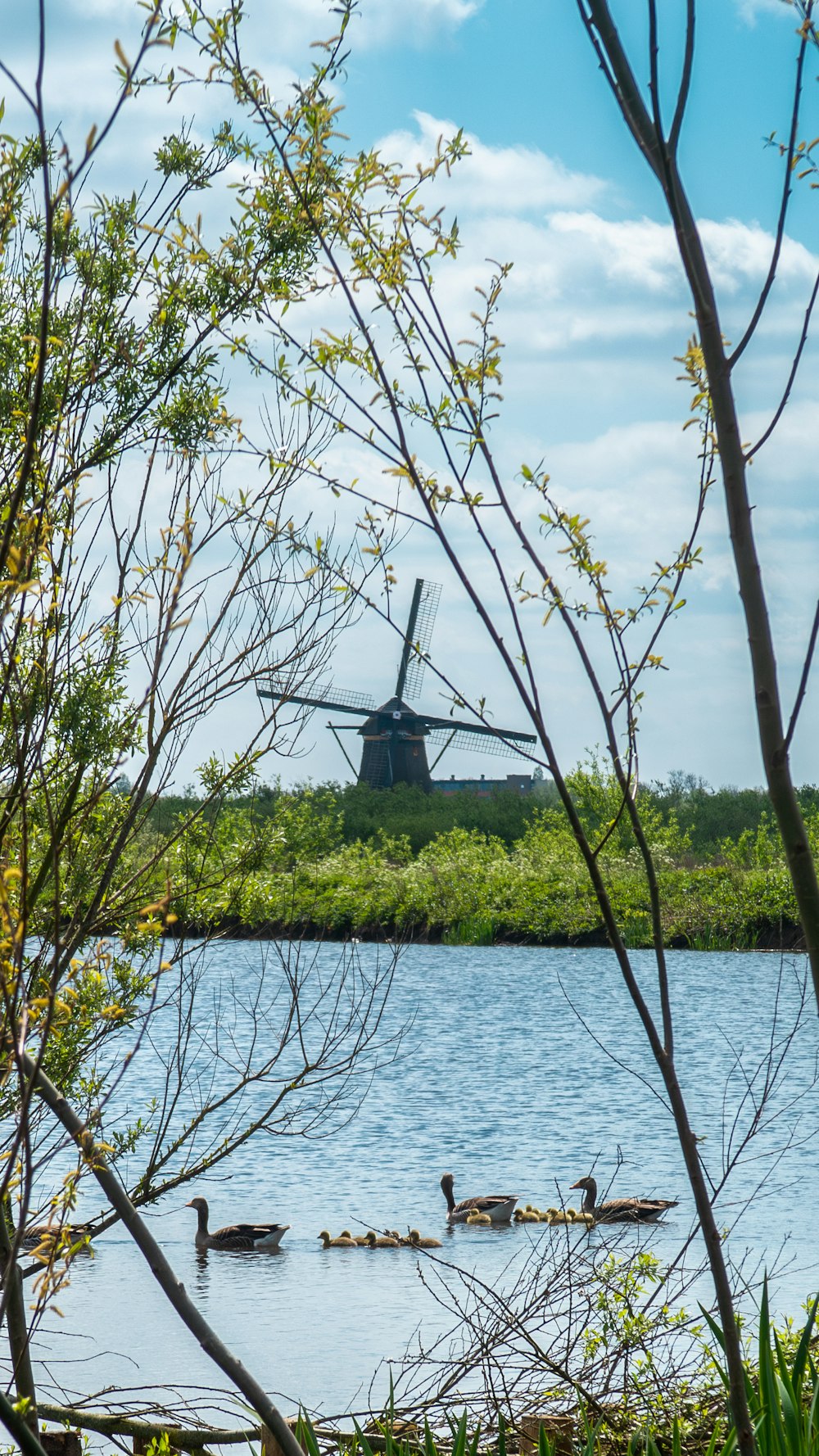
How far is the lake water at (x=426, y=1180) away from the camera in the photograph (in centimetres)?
745

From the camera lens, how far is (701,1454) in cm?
358

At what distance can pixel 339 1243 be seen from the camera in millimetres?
10352

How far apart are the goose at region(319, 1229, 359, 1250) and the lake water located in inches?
5.7

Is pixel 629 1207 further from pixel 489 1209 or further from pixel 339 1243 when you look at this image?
pixel 339 1243

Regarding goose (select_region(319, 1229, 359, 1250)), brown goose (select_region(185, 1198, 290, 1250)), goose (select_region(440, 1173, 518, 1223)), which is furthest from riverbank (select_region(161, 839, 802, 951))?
A: goose (select_region(319, 1229, 359, 1250))

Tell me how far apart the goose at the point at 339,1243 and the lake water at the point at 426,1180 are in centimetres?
14

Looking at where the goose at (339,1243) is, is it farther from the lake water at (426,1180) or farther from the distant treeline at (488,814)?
the distant treeline at (488,814)

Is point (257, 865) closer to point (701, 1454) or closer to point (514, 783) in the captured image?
point (701, 1454)

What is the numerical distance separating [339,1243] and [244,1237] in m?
0.76

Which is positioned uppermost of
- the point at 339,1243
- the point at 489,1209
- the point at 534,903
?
the point at 534,903

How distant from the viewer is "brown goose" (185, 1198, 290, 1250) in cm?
1036

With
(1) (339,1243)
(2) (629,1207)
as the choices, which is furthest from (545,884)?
(2) (629,1207)

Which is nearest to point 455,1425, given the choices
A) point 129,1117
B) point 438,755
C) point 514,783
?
point 129,1117

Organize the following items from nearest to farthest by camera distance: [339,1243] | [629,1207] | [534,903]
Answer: [629,1207]
[339,1243]
[534,903]
